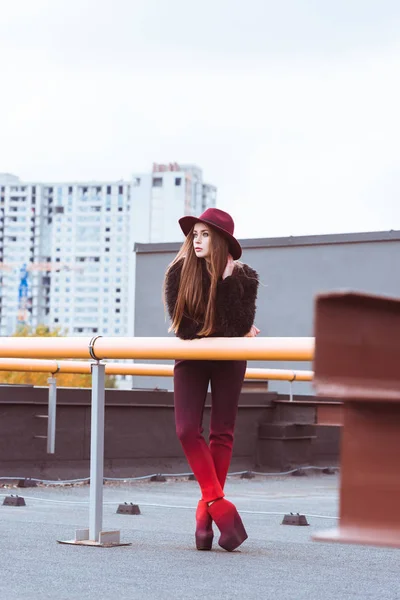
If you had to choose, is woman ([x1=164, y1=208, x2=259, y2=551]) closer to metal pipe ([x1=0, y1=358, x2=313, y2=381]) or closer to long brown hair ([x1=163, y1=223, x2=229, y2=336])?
long brown hair ([x1=163, y1=223, x2=229, y2=336])

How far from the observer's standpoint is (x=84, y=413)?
10391 millimetres

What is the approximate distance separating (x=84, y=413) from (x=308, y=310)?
1748cm

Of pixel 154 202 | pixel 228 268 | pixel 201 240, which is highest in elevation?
pixel 154 202

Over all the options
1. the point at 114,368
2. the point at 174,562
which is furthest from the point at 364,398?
the point at 114,368

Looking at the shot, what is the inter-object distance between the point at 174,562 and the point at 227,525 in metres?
0.50

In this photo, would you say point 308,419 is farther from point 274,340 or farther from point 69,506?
point 274,340

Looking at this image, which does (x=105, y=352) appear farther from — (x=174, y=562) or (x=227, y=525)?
(x=174, y=562)

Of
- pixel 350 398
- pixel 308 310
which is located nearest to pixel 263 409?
pixel 350 398

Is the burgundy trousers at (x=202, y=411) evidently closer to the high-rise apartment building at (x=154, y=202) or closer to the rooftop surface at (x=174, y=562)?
the rooftop surface at (x=174, y=562)

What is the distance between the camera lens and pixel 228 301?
527cm

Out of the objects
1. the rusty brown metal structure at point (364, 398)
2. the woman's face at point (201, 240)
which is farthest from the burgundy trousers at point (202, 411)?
the rusty brown metal structure at point (364, 398)

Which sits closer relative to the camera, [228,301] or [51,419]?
[228,301]

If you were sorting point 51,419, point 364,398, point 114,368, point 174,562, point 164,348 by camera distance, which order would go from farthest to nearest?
point 51,419
point 114,368
point 164,348
point 174,562
point 364,398

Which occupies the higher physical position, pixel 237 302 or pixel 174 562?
pixel 237 302
